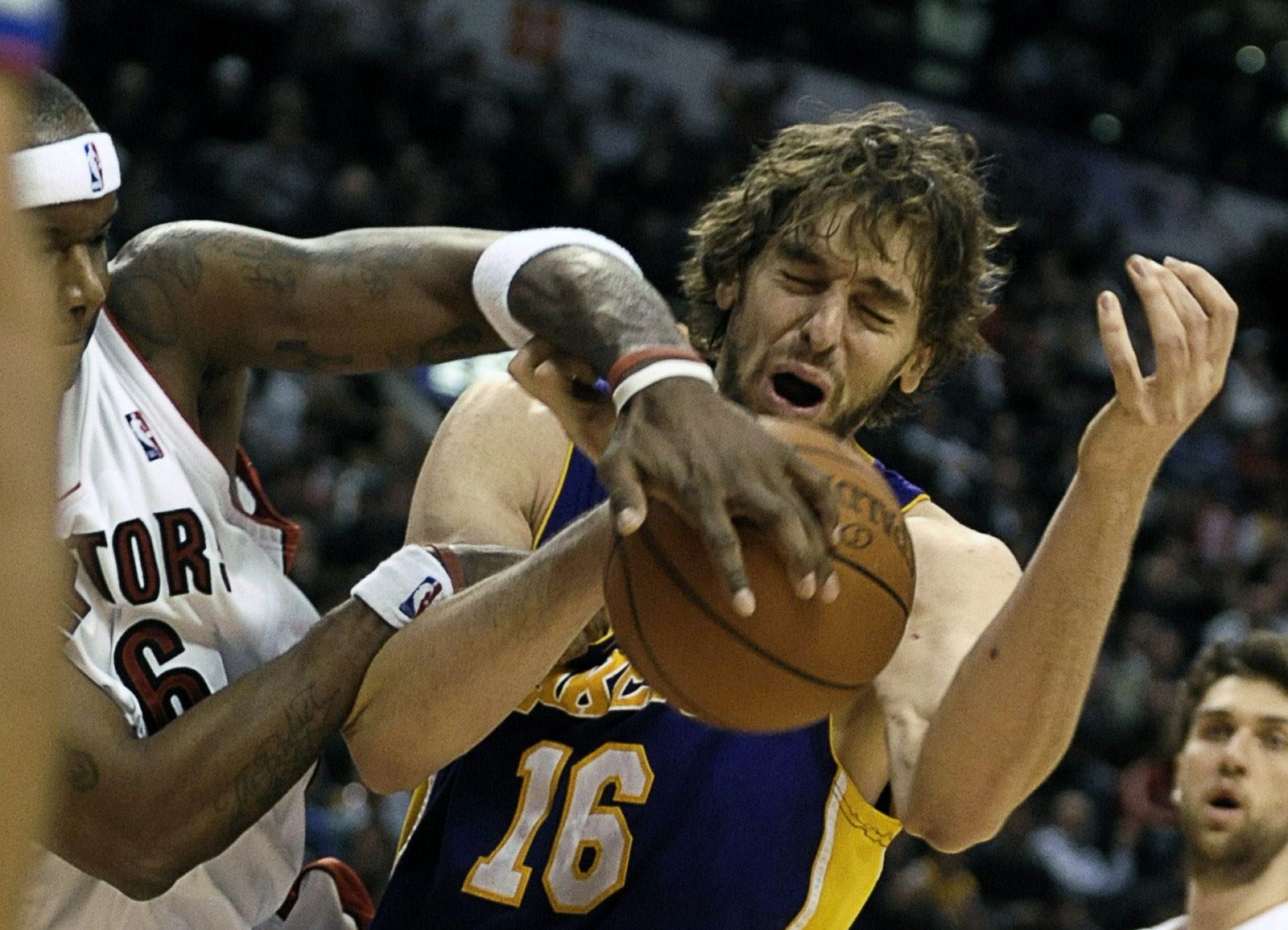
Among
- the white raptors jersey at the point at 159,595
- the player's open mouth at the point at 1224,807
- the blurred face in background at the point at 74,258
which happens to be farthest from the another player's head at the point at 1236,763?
the blurred face in background at the point at 74,258

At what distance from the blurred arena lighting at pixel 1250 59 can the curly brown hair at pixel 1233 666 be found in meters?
14.0

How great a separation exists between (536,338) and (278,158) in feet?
29.0

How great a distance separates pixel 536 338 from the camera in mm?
2779

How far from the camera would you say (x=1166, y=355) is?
8.77ft

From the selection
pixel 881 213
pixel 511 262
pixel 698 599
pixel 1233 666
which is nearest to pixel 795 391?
pixel 881 213

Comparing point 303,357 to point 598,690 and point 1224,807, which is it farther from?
point 1224,807

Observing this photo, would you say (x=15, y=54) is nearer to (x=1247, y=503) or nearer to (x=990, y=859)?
(x=990, y=859)

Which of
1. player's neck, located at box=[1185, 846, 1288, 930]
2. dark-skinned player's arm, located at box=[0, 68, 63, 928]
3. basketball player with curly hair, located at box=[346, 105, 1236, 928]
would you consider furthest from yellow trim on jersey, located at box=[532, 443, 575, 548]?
player's neck, located at box=[1185, 846, 1288, 930]

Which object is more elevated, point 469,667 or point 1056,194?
point 469,667

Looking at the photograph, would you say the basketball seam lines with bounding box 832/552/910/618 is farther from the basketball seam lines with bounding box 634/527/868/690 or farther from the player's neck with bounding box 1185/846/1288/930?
the player's neck with bounding box 1185/846/1288/930

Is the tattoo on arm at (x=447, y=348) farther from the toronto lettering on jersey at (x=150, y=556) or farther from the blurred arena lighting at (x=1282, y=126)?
the blurred arena lighting at (x=1282, y=126)

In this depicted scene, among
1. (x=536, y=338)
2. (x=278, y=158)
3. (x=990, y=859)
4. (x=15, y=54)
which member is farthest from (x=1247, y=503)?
(x=15, y=54)

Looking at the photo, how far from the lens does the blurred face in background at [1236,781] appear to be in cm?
477

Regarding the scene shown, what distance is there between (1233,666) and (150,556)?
2.98m
